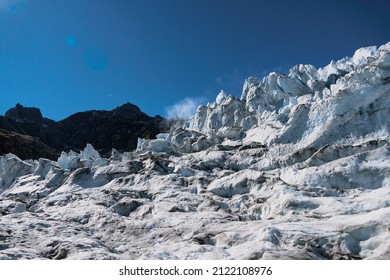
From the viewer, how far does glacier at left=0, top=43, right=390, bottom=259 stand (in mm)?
26281

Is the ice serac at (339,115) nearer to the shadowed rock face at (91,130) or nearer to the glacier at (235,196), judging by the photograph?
the glacier at (235,196)

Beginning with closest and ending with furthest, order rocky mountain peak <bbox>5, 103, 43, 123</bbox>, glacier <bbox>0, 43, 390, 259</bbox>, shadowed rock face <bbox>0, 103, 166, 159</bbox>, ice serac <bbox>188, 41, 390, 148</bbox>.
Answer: glacier <bbox>0, 43, 390, 259</bbox> → ice serac <bbox>188, 41, 390, 148</bbox> → shadowed rock face <bbox>0, 103, 166, 159</bbox> → rocky mountain peak <bbox>5, 103, 43, 123</bbox>

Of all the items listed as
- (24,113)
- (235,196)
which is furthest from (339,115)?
(24,113)

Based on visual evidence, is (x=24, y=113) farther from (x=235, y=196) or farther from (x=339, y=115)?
(x=235, y=196)

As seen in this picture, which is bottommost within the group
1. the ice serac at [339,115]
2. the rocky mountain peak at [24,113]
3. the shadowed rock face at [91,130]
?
the ice serac at [339,115]

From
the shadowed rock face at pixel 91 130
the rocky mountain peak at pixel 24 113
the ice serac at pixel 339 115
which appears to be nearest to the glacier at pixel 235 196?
the ice serac at pixel 339 115

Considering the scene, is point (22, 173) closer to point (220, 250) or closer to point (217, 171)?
point (217, 171)

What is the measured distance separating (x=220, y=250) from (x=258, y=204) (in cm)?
997

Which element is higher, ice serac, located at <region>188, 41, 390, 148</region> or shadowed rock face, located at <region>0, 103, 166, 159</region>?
shadowed rock face, located at <region>0, 103, 166, 159</region>

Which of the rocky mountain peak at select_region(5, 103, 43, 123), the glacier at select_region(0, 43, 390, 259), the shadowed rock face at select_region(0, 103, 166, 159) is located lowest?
the glacier at select_region(0, 43, 390, 259)

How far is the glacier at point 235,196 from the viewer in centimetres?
2628

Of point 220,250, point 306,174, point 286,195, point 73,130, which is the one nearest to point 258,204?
point 286,195

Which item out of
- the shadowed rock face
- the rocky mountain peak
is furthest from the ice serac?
the rocky mountain peak

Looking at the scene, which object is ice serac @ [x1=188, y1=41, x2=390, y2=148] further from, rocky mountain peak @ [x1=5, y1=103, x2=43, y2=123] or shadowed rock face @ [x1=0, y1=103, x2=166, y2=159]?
rocky mountain peak @ [x1=5, y1=103, x2=43, y2=123]
